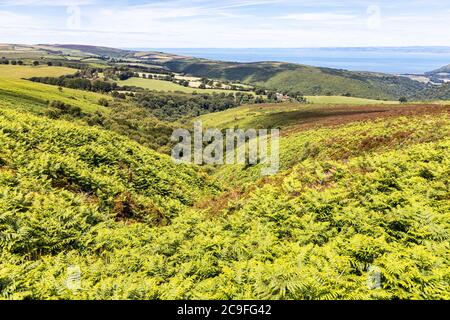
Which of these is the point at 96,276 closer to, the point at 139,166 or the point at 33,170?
the point at 33,170

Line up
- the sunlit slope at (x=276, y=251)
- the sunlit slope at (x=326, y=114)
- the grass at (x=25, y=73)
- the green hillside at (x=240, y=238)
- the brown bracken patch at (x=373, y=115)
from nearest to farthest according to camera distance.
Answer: the sunlit slope at (x=276, y=251)
the green hillside at (x=240, y=238)
the brown bracken patch at (x=373, y=115)
the sunlit slope at (x=326, y=114)
the grass at (x=25, y=73)

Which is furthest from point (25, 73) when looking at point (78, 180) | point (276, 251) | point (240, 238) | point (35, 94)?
point (276, 251)

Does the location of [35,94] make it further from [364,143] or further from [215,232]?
[215,232]

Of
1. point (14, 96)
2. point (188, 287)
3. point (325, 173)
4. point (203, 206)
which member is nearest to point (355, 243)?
point (188, 287)

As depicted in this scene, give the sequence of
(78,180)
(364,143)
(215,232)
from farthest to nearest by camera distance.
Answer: (364,143), (78,180), (215,232)

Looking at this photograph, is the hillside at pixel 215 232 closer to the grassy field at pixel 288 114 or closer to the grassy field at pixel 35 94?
the grassy field at pixel 288 114

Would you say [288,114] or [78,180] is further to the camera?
[288,114]

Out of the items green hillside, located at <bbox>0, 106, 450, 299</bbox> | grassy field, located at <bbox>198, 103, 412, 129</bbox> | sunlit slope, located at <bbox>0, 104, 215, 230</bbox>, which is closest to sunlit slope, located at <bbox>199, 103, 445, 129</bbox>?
grassy field, located at <bbox>198, 103, 412, 129</bbox>

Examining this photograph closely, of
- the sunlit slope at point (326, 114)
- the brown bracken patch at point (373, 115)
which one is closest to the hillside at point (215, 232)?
the brown bracken patch at point (373, 115)
